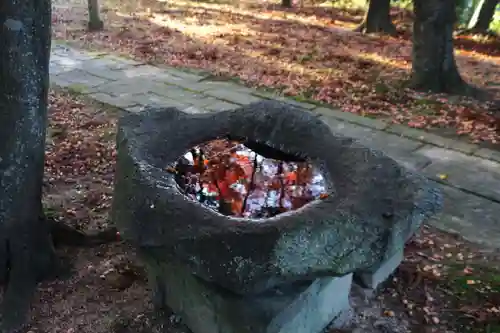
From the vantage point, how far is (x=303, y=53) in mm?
8781

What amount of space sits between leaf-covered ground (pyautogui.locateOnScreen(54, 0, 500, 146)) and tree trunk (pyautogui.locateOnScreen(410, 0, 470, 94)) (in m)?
0.27

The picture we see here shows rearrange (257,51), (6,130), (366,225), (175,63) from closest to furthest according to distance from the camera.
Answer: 1. (366,225)
2. (6,130)
3. (175,63)
4. (257,51)

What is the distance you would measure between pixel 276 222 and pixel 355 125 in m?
3.71

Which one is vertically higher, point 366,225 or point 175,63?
point 366,225

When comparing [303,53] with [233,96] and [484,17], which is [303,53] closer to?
[233,96]

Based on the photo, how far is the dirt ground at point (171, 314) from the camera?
284cm

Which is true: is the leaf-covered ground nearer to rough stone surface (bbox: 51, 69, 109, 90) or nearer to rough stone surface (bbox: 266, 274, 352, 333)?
rough stone surface (bbox: 51, 69, 109, 90)

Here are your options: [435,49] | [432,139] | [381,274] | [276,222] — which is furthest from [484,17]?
[276,222]

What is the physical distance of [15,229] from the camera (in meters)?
2.94

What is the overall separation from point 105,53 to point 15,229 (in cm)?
577

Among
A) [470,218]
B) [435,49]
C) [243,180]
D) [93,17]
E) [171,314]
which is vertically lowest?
[171,314]

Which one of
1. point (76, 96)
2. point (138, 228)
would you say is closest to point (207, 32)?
point (76, 96)

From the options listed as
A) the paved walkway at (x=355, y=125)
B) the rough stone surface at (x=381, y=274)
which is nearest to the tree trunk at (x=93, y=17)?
the paved walkway at (x=355, y=125)

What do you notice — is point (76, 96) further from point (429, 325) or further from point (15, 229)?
point (429, 325)
